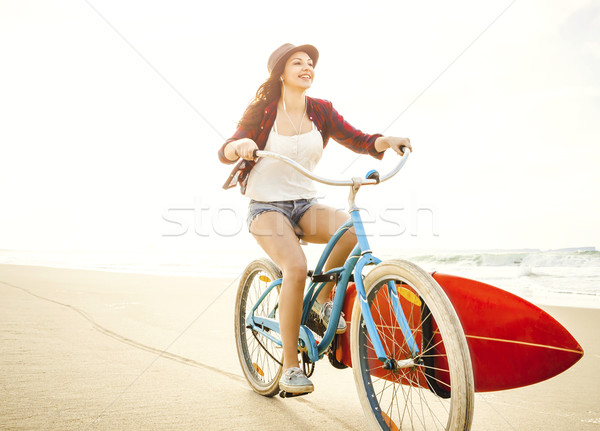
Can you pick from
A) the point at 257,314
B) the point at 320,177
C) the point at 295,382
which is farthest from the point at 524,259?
the point at 320,177

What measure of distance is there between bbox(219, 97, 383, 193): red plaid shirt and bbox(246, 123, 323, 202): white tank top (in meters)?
0.05

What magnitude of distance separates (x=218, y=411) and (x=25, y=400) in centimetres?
97

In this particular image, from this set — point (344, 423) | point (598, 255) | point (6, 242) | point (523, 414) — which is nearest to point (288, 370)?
point (344, 423)

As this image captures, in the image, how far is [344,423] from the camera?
2.25 metres

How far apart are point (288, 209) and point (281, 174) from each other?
21 centimetres

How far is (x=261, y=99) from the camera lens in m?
2.74

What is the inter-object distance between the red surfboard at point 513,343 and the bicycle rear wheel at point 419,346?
0.23m

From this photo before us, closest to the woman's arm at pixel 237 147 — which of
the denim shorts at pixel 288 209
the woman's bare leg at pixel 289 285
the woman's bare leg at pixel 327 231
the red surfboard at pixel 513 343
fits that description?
the denim shorts at pixel 288 209

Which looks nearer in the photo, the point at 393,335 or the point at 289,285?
the point at 393,335

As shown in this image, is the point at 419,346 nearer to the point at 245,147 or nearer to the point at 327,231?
the point at 327,231

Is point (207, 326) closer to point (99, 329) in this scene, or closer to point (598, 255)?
point (99, 329)

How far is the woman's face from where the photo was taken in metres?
2.68

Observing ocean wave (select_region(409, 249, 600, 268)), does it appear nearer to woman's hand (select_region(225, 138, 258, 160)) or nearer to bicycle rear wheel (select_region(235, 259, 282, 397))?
bicycle rear wheel (select_region(235, 259, 282, 397))

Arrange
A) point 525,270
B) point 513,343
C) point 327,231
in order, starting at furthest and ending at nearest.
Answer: point 525,270
point 327,231
point 513,343
